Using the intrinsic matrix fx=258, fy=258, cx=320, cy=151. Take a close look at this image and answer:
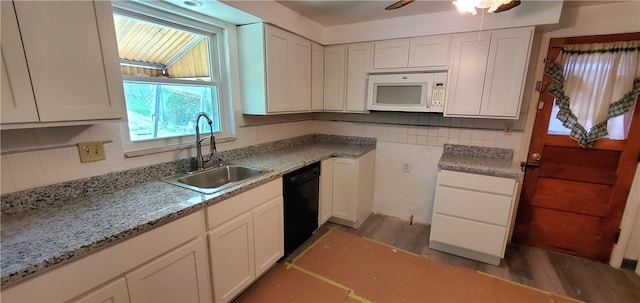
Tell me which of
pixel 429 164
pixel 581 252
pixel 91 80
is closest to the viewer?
pixel 91 80

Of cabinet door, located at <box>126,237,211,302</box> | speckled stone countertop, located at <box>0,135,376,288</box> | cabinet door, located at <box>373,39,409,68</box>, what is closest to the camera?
speckled stone countertop, located at <box>0,135,376,288</box>

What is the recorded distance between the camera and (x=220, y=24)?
215cm

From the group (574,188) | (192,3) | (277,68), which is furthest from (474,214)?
(192,3)

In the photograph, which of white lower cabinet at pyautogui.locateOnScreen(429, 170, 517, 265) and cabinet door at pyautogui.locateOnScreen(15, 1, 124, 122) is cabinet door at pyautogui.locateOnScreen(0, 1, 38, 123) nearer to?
cabinet door at pyautogui.locateOnScreen(15, 1, 124, 122)

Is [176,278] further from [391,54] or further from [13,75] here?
[391,54]

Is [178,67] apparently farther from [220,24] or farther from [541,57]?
[541,57]

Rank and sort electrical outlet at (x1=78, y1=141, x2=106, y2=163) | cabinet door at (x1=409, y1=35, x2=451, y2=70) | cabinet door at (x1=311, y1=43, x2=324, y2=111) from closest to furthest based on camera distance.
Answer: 1. electrical outlet at (x1=78, y1=141, x2=106, y2=163)
2. cabinet door at (x1=409, y1=35, x2=451, y2=70)
3. cabinet door at (x1=311, y1=43, x2=324, y2=111)

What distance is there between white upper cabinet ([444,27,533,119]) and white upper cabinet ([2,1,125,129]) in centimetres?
253

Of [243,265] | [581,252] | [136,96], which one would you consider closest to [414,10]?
[136,96]

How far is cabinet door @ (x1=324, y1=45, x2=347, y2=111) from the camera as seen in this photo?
9.54ft

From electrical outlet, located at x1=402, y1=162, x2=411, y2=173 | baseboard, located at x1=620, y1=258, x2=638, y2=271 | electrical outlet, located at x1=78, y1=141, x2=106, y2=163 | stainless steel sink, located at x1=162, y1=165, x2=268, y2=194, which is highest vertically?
electrical outlet, located at x1=78, y1=141, x2=106, y2=163

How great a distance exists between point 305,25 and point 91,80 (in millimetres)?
1912

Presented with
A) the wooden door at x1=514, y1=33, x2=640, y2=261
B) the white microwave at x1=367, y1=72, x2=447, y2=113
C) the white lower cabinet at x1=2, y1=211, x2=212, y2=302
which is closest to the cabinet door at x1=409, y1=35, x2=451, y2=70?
the white microwave at x1=367, y1=72, x2=447, y2=113

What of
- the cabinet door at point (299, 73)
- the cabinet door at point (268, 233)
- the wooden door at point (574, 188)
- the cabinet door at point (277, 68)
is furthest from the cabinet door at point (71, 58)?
the wooden door at point (574, 188)
